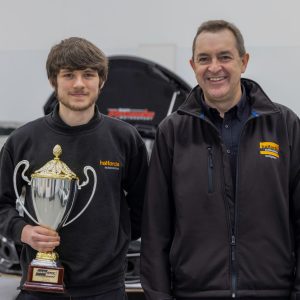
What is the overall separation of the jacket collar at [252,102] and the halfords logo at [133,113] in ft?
A: 5.05

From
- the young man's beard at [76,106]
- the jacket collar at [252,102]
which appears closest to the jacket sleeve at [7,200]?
the young man's beard at [76,106]

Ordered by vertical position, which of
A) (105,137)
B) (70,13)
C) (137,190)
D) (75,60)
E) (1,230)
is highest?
(70,13)

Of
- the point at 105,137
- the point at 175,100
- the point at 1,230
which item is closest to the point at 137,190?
the point at 105,137

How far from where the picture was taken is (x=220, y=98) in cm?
147

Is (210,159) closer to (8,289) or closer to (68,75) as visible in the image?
(68,75)

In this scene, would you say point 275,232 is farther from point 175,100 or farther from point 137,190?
point 175,100

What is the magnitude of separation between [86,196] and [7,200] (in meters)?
0.26

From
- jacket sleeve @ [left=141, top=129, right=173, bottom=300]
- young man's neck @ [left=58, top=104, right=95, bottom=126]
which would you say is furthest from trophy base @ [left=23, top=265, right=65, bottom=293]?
young man's neck @ [left=58, top=104, right=95, bottom=126]

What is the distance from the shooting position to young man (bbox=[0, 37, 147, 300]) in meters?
1.51

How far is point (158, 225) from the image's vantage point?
4.87 feet

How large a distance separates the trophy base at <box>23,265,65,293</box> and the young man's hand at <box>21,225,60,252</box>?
0.06 m

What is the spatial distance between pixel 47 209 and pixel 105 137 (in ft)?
0.92

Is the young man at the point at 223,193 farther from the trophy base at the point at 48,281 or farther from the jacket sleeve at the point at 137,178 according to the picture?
the trophy base at the point at 48,281

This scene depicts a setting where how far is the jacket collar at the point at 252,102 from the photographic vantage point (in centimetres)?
146
